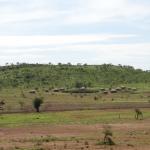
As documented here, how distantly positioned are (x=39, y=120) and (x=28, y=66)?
372 feet

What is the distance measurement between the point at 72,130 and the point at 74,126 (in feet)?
11.5

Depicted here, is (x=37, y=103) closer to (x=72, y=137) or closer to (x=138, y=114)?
(x=138, y=114)

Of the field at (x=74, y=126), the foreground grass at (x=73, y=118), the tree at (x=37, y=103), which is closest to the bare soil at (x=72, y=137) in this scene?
the field at (x=74, y=126)

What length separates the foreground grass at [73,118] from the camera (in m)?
65.5

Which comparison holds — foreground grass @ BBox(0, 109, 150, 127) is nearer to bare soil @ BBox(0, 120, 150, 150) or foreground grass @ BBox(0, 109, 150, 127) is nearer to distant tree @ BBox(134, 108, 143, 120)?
distant tree @ BBox(134, 108, 143, 120)

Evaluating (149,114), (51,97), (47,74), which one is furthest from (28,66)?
(149,114)

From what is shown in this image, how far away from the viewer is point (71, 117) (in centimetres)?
7225

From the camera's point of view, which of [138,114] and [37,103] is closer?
[138,114]

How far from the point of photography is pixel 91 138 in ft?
167

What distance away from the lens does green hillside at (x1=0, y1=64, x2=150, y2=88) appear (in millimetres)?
152025

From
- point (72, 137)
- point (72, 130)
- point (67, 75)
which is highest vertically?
point (67, 75)

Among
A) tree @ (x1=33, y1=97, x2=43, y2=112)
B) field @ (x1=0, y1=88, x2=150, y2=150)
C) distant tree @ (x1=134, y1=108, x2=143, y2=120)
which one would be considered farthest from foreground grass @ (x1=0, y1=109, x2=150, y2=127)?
tree @ (x1=33, y1=97, x2=43, y2=112)

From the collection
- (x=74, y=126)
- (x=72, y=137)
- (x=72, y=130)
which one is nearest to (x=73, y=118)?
(x=74, y=126)

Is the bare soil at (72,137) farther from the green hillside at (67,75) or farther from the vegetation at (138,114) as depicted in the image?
the green hillside at (67,75)
